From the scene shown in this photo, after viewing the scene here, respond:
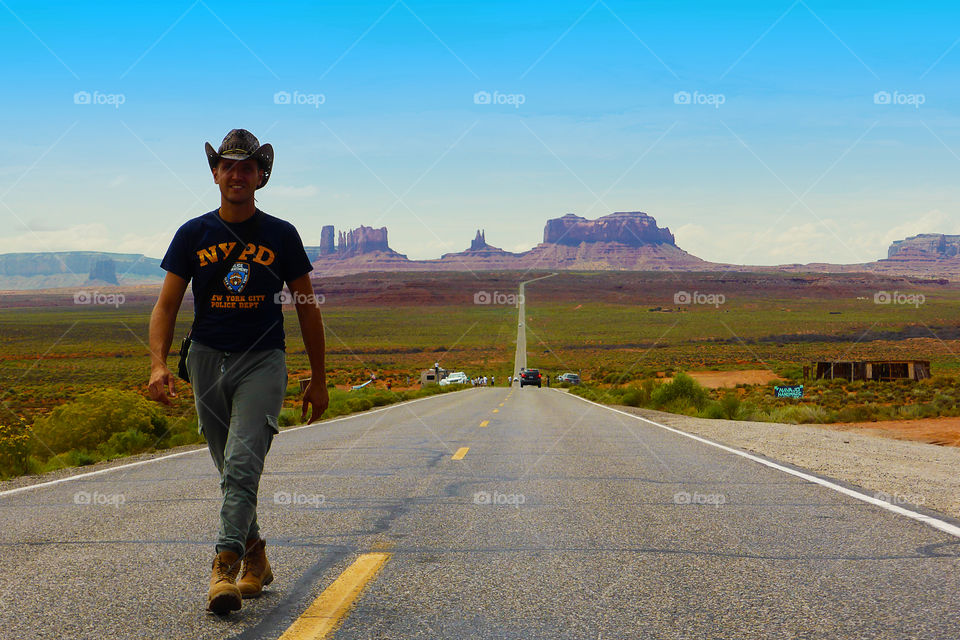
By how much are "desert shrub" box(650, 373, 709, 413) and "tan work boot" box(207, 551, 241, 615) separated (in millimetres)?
23972

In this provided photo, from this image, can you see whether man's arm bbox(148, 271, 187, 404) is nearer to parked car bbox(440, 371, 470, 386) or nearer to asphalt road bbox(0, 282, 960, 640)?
asphalt road bbox(0, 282, 960, 640)

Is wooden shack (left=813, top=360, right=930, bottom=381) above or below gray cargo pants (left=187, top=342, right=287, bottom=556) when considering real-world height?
below

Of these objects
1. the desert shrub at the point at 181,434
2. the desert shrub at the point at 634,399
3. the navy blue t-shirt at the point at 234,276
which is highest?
the navy blue t-shirt at the point at 234,276

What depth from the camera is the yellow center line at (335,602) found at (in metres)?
3.65

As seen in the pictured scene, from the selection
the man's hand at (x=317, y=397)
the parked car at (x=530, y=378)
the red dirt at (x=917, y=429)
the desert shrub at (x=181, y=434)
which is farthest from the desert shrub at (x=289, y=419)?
the parked car at (x=530, y=378)

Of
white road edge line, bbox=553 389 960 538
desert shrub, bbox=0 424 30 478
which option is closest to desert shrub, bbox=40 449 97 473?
desert shrub, bbox=0 424 30 478

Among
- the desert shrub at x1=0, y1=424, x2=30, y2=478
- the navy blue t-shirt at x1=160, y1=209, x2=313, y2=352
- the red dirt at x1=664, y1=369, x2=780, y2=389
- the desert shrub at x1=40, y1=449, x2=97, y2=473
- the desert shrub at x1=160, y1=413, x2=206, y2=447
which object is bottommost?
the red dirt at x1=664, y1=369, x2=780, y2=389

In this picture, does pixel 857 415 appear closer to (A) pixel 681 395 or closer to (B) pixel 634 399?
(A) pixel 681 395

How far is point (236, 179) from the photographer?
4.25 meters

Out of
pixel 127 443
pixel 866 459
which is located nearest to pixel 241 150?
pixel 866 459

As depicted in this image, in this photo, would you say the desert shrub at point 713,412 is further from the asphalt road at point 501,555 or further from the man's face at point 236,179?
the man's face at point 236,179

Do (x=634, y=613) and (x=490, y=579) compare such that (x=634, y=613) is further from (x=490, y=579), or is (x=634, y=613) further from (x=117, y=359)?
(x=117, y=359)

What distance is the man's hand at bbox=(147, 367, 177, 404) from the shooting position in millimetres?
4094

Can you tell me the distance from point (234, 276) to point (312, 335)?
0.57 metres
